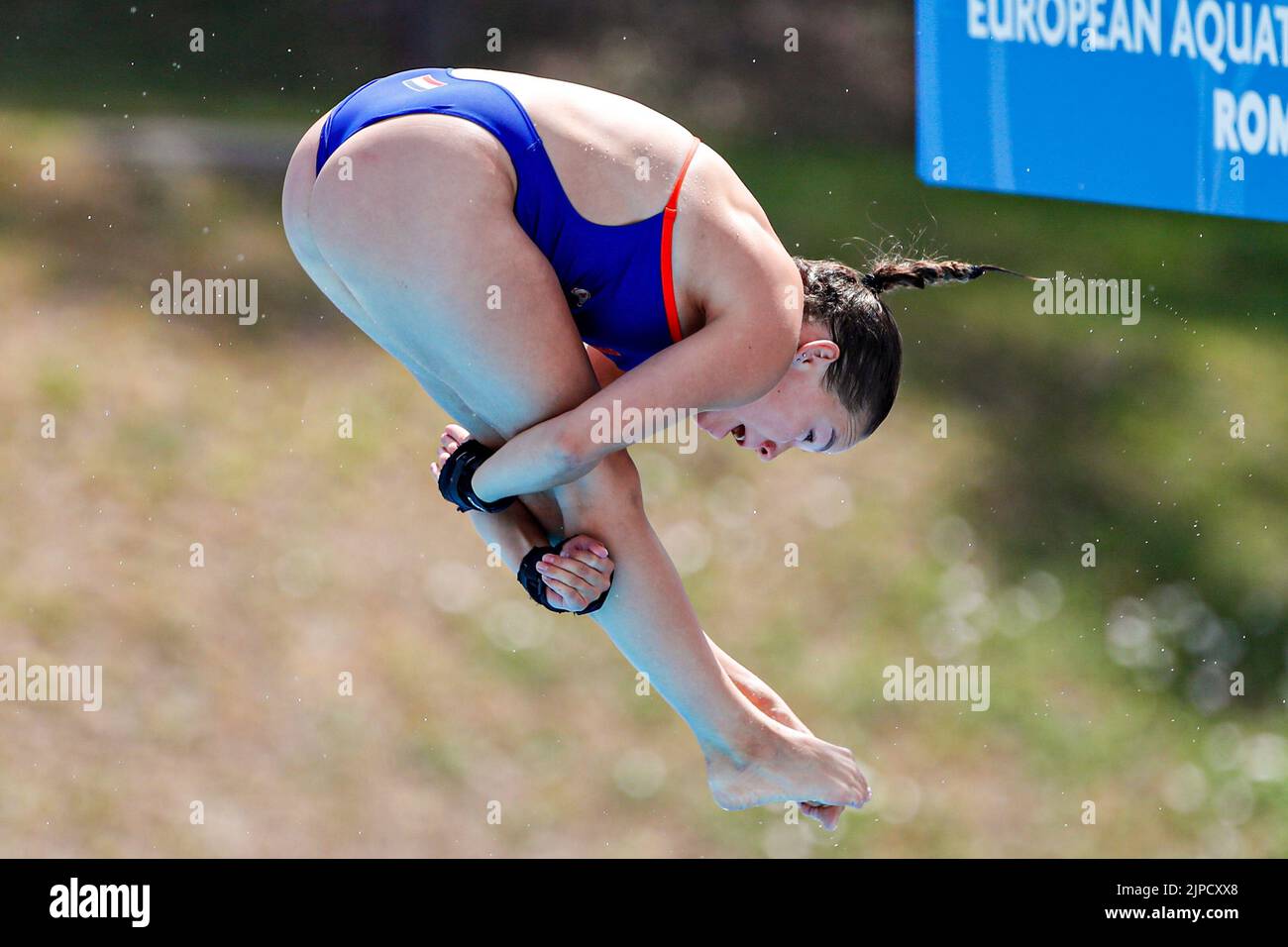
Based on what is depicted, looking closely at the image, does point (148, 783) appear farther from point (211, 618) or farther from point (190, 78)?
point (190, 78)

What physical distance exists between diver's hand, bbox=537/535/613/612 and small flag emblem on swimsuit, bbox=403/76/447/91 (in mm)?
783

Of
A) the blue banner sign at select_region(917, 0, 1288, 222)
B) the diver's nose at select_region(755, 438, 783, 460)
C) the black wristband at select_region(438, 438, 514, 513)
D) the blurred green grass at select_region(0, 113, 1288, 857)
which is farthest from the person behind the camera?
the blurred green grass at select_region(0, 113, 1288, 857)

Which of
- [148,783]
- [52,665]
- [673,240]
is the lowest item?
[148,783]

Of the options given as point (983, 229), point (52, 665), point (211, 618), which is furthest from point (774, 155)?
point (52, 665)

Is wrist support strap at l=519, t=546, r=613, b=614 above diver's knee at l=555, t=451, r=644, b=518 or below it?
below

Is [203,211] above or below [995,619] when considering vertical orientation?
above

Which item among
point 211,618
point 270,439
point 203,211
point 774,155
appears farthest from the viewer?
point 774,155

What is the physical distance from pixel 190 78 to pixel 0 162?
892mm

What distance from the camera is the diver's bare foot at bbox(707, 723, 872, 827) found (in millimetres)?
2893

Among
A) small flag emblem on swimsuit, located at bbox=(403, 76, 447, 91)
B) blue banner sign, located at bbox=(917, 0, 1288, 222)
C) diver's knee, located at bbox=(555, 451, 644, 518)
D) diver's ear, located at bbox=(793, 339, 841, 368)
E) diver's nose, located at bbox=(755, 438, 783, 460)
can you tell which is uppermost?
blue banner sign, located at bbox=(917, 0, 1288, 222)

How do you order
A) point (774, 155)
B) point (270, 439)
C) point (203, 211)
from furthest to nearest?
point (774, 155) < point (203, 211) < point (270, 439)

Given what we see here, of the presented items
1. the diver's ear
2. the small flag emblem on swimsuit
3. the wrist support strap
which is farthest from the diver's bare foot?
the small flag emblem on swimsuit

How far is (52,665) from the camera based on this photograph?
564 centimetres

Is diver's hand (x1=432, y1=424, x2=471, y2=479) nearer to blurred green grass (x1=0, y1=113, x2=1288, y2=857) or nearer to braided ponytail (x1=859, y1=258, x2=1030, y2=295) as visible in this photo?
braided ponytail (x1=859, y1=258, x2=1030, y2=295)
